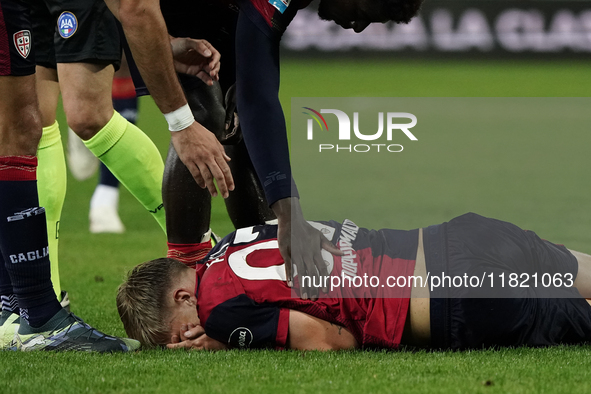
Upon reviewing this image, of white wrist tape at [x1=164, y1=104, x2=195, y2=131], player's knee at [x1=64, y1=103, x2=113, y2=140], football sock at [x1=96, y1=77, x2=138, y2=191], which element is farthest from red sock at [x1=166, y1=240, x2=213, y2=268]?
football sock at [x1=96, y1=77, x2=138, y2=191]

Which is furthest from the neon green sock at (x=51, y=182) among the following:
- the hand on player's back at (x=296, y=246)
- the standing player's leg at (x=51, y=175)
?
the hand on player's back at (x=296, y=246)

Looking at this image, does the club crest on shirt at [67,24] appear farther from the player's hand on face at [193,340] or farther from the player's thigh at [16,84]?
the player's hand on face at [193,340]

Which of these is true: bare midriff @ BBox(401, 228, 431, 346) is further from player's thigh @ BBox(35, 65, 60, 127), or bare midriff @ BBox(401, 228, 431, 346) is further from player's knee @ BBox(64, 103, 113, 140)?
player's thigh @ BBox(35, 65, 60, 127)

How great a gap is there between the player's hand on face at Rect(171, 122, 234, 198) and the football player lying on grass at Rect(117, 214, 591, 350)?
0.81 ft

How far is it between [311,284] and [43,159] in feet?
4.34

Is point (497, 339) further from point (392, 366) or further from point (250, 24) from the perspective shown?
point (250, 24)

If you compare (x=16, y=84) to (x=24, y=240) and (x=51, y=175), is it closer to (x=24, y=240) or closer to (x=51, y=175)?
(x=24, y=240)

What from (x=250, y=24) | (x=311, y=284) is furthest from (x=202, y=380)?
(x=250, y=24)

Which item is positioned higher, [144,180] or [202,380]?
[144,180]

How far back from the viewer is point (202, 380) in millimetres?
1917

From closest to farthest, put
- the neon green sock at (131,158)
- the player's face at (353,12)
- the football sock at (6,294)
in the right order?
the player's face at (353,12) < the football sock at (6,294) < the neon green sock at (131,158)

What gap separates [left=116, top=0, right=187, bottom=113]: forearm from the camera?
87.4 inches

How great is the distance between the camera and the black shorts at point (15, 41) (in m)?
2.35

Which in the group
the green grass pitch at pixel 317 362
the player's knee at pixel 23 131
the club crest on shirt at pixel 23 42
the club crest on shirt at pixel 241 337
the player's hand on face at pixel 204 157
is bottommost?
the green grass pitch at pixel 317 362
